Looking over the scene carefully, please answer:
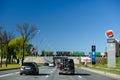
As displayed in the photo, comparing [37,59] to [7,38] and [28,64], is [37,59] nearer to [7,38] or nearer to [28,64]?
[7,38]

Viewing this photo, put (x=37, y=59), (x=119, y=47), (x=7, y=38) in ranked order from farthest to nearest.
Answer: (x=119, y=47) < (x=37, y=59) < (x=7, y=38)

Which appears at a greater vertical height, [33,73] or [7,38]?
[7,38]

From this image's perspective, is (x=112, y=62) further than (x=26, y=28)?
No

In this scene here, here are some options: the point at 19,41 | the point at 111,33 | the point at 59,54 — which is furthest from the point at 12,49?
the point at 111,33

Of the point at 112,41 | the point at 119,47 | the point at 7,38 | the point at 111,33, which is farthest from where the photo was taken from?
the point at 119,47

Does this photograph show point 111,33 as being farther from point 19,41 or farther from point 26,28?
point 19,41

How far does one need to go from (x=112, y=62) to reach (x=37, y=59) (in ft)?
381

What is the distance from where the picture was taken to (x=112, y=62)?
151 feet

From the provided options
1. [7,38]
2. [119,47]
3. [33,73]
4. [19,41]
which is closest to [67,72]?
[33,73]

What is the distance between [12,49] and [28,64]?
111711 mm

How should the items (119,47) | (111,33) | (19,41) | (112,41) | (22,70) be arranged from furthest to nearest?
(119,47) → (19,41) → (111,33) → (112,41) → (22,70)

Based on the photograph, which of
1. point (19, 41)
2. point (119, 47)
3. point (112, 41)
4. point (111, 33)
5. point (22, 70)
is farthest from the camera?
point (119, 47)

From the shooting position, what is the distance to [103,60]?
498ft

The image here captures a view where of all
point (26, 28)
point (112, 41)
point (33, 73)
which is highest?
point (26, 28)
